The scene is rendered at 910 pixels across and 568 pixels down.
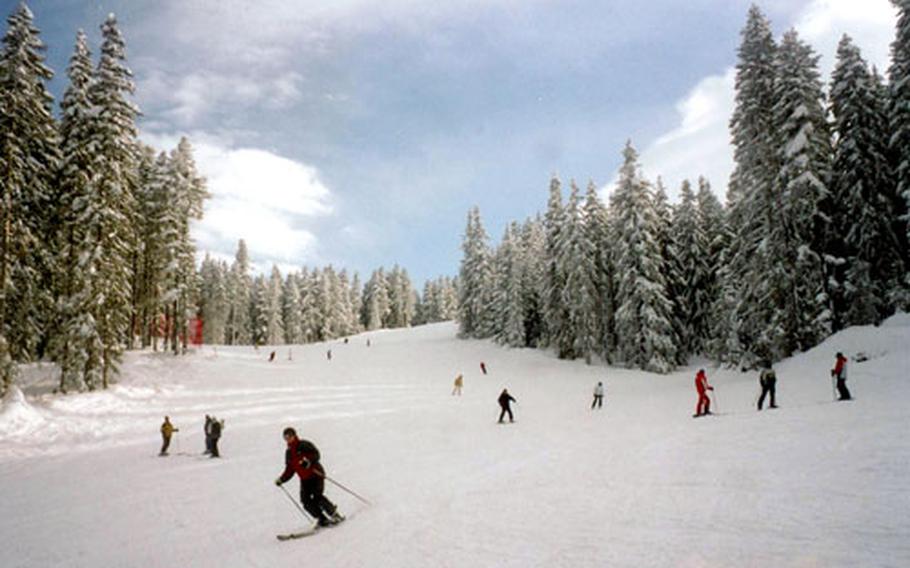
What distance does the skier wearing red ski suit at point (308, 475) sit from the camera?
8539mm

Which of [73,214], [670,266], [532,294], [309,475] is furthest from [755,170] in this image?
[73,214]

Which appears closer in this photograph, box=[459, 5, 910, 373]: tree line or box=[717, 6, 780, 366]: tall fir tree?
box=[459, 5, 910, 373]: tree line

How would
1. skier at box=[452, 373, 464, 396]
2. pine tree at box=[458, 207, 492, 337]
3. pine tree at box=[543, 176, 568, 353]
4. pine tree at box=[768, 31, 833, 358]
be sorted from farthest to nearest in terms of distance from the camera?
pine tree at box=[458, 207, 492, 337]
pine tree at box=[543, 176, 568, 353]
skier at box=[452, 373, 464, 396]
pine tree at box=[768, 31, 833, 358]

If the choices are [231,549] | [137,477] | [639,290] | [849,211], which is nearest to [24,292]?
[137,477]

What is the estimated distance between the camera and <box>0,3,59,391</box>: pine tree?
2234cm

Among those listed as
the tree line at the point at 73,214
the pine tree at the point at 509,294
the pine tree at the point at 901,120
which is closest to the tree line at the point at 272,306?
the pine tree at the point at 509,294

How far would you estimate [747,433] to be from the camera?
43.8 ft

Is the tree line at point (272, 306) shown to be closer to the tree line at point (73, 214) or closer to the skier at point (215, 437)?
the tree line at point (73, 214)

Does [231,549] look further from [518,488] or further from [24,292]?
[24,292]

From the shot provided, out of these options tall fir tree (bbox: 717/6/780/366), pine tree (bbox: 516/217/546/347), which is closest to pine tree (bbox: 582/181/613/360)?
pine tree (bbox: 516/217/546/347)

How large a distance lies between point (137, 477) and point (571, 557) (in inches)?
560

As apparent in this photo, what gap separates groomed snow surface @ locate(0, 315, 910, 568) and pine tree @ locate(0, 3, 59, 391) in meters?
3.92

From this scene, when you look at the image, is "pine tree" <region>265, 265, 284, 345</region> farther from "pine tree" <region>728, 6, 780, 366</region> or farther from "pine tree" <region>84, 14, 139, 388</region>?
"pine tree" <region>728, 6, 780, 366</region>

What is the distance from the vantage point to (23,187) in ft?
83.9
